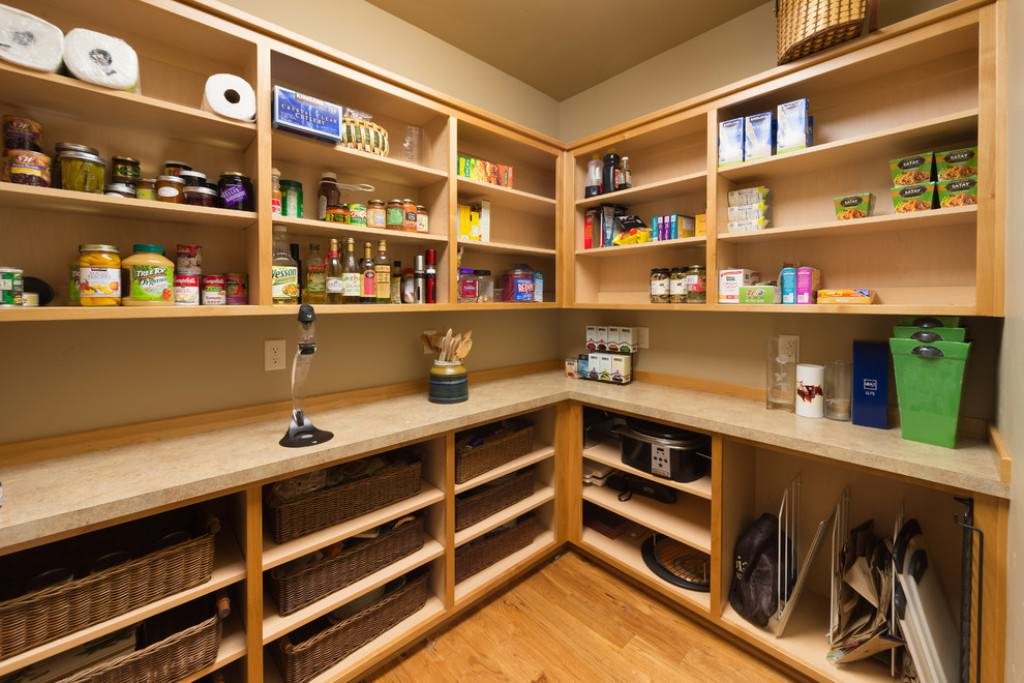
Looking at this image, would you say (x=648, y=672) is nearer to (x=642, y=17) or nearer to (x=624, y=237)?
(x=624, y=237)

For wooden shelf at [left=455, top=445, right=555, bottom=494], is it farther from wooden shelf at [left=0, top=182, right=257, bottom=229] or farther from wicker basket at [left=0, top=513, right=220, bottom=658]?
wooden shelf at [left=0, top=182, right=257, bottom=229]

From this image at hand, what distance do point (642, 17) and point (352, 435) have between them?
2.22 meters

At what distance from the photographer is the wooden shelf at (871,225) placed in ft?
4.34

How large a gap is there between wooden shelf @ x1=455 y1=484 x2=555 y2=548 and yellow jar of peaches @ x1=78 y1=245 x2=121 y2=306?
1386mm

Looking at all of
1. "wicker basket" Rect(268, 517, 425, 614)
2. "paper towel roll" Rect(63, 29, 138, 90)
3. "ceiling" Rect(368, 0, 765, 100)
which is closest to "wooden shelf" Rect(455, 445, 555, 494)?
"wicker basket" Rect(268, 517, 425, 614)

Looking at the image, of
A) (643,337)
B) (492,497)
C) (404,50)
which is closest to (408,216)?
(404,50)

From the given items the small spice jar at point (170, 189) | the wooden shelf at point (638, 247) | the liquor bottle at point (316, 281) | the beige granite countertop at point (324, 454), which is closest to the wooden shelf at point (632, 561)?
the beige granite countertop at point (324, 454)

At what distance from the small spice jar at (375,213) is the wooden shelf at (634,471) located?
1431 mm

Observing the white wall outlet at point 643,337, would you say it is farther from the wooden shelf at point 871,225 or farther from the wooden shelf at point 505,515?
the wooden shelf at point 505,515

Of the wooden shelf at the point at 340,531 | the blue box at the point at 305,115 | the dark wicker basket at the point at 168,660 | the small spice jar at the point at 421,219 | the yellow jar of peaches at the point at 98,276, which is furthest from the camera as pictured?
the small spice jar at the point at 421,219

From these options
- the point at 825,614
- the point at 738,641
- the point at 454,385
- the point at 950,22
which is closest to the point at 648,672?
the point at 738,641

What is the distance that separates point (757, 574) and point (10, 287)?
2.48 meters

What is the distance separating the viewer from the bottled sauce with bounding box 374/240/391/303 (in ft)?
5.59

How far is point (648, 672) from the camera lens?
153 centimetres
